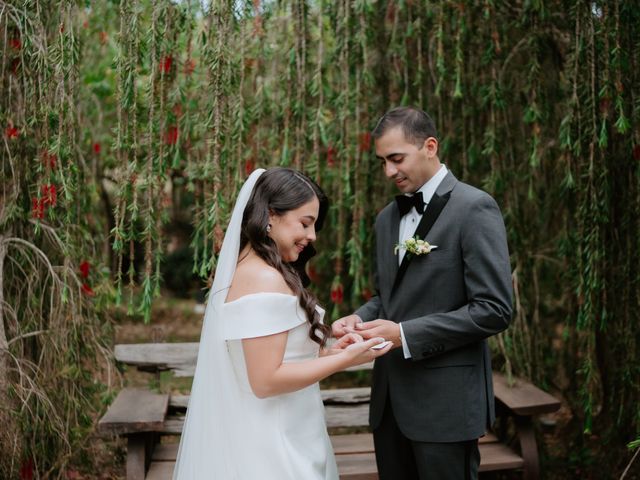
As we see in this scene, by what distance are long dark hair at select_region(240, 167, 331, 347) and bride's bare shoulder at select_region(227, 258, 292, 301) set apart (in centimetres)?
3

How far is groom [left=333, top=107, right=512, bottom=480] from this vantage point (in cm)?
246

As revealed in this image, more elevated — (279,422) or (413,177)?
(413,177)

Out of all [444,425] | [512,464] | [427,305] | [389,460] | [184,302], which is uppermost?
[427,305]

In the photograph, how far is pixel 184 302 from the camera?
39.4 ft

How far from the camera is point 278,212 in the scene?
2.46 metres

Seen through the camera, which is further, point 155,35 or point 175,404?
point 175,404

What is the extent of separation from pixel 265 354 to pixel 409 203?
2.89 feet

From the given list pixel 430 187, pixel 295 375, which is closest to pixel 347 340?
pixel 295 375

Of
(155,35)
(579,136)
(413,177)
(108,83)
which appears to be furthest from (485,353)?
(108,83)

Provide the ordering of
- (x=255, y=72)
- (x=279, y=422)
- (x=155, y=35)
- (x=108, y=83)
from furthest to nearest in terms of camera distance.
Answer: (x=108, y=83), (x=255, y=72), (x=155, y=35), (x=279, y=422)

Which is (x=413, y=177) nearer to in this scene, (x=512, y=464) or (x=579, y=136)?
(x=579, y=136)

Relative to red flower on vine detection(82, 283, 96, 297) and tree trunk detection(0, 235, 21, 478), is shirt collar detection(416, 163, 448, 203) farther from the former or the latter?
tree trunk detection(0, 235, 21, 478)

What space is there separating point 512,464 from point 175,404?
1.85m

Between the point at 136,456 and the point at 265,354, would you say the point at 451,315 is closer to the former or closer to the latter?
the point at 265,354
